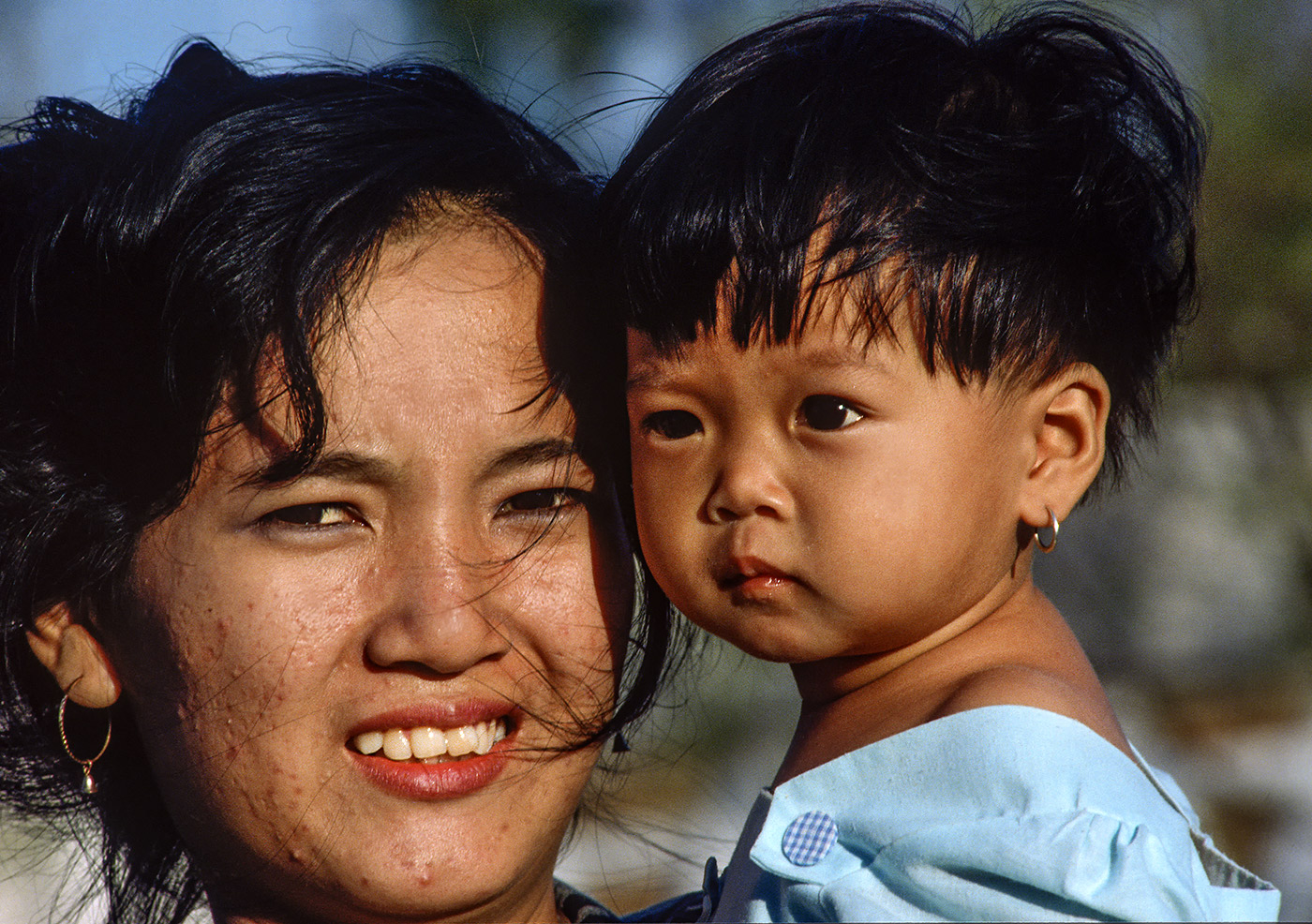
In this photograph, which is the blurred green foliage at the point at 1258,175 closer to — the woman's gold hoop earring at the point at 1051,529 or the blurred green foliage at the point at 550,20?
the blurred green foliage at the point at 550,20

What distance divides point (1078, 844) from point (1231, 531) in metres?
6.60

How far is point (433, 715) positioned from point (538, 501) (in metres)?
0.36

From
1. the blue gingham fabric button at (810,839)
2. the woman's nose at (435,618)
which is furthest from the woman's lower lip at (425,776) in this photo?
the blue gingham fabric button at (810,839)

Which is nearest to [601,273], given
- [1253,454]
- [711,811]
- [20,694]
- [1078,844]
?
[1078,844]

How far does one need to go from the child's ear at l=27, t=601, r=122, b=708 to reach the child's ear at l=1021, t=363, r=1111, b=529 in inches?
56.2

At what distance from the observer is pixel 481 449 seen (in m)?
1.85

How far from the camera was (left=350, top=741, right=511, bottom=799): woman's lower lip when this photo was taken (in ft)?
6.12

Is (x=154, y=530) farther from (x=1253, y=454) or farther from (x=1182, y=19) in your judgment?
(x=1253, y=454)

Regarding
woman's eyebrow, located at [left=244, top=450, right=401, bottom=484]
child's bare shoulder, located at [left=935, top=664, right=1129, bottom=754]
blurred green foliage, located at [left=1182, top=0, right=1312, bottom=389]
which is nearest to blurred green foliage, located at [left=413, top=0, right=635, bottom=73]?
blurred green foliage, located at [left=1182, top=0, right=1312, bottom=389]

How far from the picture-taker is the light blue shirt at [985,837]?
4.43 ft

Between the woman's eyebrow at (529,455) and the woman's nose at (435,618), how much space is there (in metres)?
0.15

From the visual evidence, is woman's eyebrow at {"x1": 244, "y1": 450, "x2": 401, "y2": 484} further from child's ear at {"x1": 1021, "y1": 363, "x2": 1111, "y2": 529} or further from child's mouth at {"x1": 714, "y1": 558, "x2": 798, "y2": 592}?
child's ear at {"x1": 1021, "y1": 363, "x2": 1111, "y2": 529}

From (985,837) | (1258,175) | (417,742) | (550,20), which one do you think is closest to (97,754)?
(417,742)

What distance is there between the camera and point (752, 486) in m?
1.66
